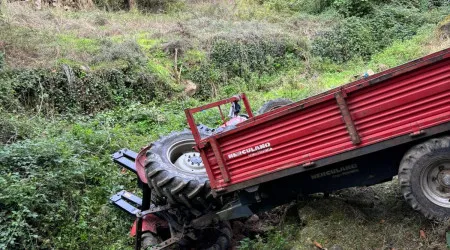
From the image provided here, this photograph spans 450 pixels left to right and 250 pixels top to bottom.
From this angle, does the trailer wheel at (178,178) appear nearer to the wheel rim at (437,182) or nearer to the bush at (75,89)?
the wheel rim at (437,182)

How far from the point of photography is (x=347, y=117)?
13.7 ft

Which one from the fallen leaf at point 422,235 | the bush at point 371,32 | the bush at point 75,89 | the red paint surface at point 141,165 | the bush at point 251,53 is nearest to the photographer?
the fallen leaf at point 422,235

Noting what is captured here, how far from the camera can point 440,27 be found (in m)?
13.9

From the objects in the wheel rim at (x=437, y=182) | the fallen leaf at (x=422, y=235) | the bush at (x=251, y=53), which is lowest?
the fallen leaf at (x=422, y=235)

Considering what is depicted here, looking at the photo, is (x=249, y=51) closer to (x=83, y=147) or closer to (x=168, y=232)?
(x=83, y=147)

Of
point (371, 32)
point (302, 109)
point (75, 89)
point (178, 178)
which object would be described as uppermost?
point (371, 32)

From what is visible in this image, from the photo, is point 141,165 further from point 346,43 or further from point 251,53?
point 346,43

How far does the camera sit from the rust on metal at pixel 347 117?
417 cm

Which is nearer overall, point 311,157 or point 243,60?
point 311,157

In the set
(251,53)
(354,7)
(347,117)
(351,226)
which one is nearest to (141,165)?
(351,226)

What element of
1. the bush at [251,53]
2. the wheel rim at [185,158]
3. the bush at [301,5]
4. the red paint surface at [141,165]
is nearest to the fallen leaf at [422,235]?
the wheel rim at [185,158]

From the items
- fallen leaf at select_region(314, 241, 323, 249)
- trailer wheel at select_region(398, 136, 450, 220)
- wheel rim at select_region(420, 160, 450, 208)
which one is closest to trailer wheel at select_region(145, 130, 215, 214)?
fallen leaf at select_region(314, 241, 323, 249)

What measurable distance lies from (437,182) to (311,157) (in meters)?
1.16

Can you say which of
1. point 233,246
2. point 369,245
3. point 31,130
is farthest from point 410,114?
point 31,130
